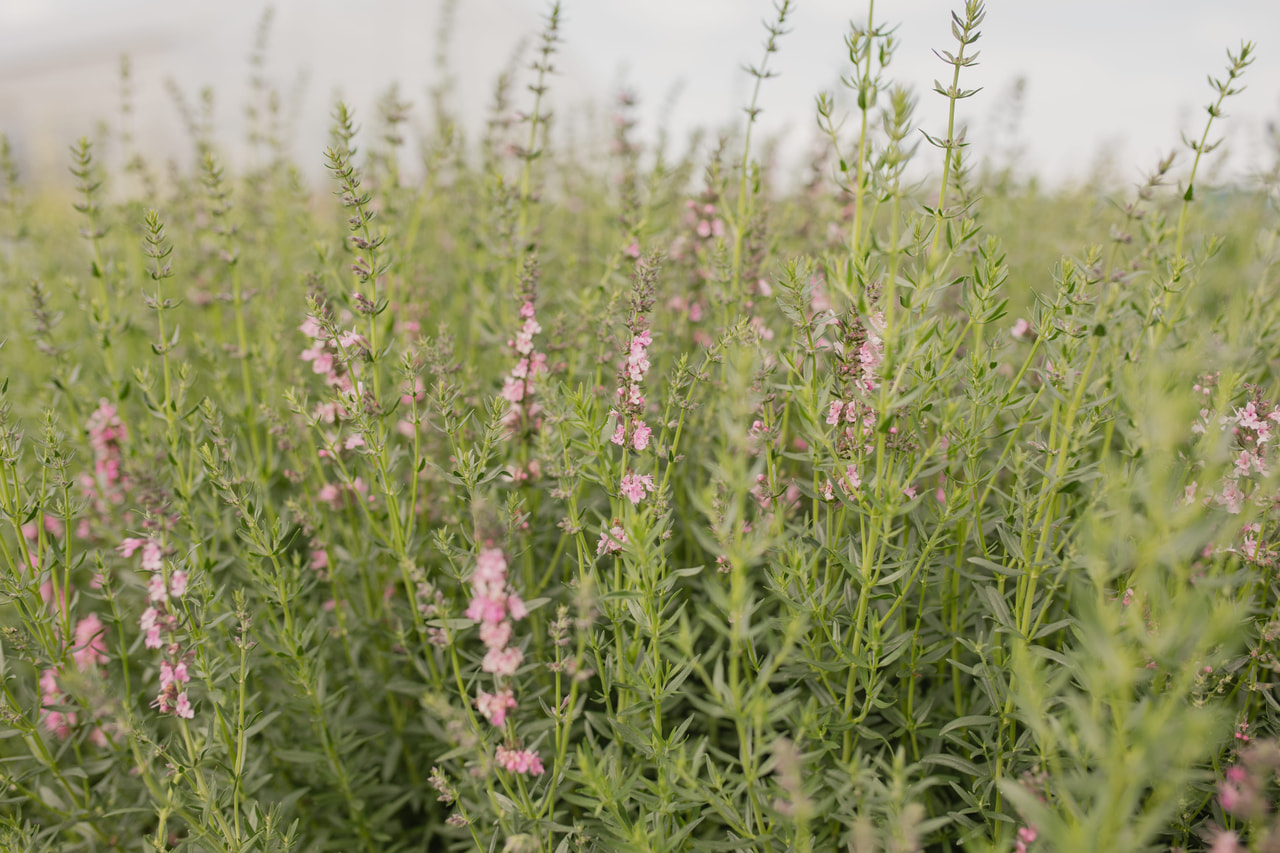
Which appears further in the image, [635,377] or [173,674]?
[635,377]

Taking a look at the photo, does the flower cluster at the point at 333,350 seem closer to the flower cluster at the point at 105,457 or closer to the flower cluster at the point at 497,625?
the flower cluster at the point at 497,625

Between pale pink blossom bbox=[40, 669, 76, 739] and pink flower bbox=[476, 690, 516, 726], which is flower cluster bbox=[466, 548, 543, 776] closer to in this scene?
pink flower bbox=[476, 690, 516, 726]

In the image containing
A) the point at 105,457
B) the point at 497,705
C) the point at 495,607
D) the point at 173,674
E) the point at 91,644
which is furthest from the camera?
the point at 105,457

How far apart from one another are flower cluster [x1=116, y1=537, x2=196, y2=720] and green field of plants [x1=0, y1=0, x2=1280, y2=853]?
0.05 ft

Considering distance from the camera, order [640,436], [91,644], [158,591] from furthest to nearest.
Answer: [91,644] → [640,436] → [158,591]

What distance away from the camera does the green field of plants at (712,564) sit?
6.32ft

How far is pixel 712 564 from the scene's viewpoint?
11.0 feet

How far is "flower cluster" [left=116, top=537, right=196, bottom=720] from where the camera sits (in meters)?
2.14

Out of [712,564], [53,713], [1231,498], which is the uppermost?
[1231,498]

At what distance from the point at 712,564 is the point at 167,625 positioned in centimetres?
218

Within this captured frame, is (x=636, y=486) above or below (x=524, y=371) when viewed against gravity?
below

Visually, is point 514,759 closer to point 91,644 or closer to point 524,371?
point 524,371

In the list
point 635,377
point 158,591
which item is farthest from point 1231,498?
point 158,591

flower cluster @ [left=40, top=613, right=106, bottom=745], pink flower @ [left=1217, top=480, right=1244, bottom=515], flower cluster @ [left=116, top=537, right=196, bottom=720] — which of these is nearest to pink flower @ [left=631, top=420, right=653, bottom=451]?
flower cluster @ [left=116, top=537, right=196, bottom=720]
